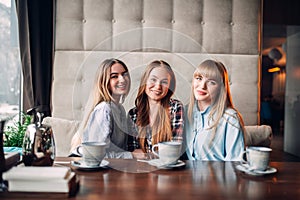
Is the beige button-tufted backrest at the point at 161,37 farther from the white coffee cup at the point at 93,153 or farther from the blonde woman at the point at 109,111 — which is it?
the white coffee cup at the point at 93,153

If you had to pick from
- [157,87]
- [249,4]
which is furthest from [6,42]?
[249,4]

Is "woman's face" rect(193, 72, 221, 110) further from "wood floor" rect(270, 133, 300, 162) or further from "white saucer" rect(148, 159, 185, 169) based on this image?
"wood floor" rect(270, 133, 300, 162)

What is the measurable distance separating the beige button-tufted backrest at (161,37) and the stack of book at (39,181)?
1.28 metres

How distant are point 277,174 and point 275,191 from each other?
0.23 m

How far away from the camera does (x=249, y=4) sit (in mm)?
2260

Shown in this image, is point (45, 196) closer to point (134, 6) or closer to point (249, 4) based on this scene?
point (134, 6)

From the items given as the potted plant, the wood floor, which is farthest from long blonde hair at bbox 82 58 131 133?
the wood floor

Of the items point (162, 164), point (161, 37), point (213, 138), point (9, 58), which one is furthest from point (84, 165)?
point (9, 58)

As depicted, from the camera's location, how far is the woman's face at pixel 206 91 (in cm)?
188

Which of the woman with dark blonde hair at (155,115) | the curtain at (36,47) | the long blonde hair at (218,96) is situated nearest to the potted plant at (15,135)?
the curtain at (36,47)

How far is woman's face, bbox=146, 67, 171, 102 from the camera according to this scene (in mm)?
1850

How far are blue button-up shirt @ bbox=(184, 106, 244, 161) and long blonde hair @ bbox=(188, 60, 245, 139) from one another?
1.0 inches

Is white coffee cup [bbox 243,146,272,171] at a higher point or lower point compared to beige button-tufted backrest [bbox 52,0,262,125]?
lower

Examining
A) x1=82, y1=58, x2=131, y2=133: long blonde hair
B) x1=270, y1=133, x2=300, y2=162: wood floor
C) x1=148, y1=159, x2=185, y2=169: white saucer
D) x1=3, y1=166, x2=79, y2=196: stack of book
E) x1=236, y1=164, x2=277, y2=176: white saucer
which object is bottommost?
x1=270, y1=133, x2=300, y2=162: wood floor
